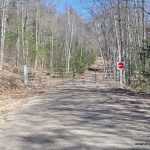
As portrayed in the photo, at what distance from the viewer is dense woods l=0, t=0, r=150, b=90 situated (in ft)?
100.0

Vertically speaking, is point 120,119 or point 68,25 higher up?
point 68,25

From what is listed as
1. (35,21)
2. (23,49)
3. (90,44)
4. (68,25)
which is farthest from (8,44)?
(90,44)

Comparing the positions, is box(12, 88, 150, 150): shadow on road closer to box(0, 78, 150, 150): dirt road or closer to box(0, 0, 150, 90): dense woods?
box(0, 78, 150, 150): dirt road

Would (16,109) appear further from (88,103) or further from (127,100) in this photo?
(127,100)

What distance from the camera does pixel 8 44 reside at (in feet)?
167

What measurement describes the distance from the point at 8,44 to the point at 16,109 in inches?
1369

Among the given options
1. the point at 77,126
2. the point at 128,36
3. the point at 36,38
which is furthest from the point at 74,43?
the point at 77,126

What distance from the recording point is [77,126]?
11945 millimetres

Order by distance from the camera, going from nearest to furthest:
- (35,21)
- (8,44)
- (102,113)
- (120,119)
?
1. (120,119)
2. (102,113)
3. (8,44)
4. (35,21)

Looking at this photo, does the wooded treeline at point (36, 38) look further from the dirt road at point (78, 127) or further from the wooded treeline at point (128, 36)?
the dirt road at point (78, 127)

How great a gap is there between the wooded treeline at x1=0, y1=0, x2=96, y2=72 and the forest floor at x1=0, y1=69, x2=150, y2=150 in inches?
756

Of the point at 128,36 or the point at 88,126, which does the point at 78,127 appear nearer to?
the point at 88,126

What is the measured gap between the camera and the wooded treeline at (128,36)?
24.9 meters

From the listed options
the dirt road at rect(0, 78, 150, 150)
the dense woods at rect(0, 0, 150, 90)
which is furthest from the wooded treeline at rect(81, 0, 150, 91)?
the dirt road at rect(0, 78, 150, 150)
